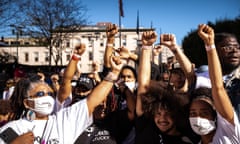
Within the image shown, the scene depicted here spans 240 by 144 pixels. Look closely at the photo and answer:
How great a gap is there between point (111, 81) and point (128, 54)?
3.14 ft

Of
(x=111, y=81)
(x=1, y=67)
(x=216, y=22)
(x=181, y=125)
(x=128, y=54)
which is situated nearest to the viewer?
(x=181, y=125)

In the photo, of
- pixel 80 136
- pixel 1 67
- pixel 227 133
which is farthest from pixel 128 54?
pixel 1 67

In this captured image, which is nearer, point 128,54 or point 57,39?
point 128,54

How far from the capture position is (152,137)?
8.88 ft

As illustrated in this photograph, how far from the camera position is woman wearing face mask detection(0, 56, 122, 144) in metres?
2.57

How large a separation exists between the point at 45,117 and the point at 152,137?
1.01 m

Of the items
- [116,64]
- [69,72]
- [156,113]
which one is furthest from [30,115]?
[156,113]

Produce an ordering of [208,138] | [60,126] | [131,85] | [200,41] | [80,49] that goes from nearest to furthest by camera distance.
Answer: [208,138], [60,126], [80,49], [131,85], [200,41]

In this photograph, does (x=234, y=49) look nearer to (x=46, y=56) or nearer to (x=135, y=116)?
(x=135, y=116)

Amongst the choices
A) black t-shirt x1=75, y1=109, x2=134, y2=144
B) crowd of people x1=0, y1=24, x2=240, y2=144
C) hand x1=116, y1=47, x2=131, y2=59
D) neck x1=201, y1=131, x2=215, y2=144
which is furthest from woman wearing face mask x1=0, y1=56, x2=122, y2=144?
neck x1=201, y1=131, x2=215, y2=144

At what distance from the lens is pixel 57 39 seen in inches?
945

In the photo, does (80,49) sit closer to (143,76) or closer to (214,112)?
(143,76)

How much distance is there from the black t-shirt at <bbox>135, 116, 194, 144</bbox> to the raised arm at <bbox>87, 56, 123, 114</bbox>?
429mm

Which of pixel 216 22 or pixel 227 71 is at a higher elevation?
pixel 216 22
